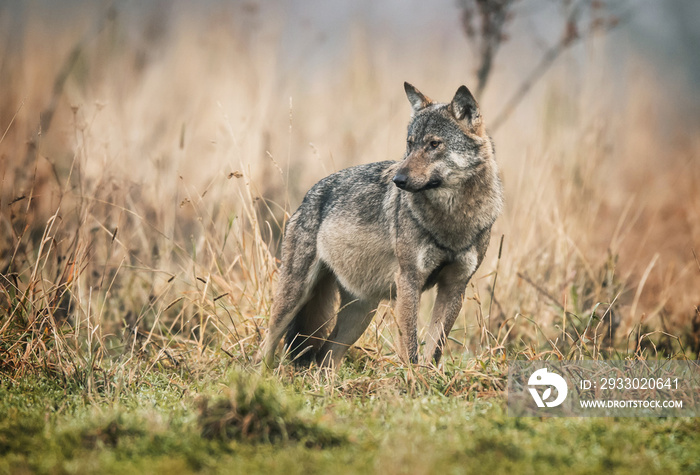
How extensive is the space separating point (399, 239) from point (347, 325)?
33.0 inches

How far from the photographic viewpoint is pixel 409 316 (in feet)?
13.3

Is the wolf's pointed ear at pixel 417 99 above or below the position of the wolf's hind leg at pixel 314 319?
above

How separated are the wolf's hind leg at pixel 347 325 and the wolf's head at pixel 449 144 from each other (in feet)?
3.48

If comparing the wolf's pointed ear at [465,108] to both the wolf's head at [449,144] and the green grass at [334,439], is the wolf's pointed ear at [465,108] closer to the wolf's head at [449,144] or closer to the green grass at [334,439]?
the wolf's head at [449,144]

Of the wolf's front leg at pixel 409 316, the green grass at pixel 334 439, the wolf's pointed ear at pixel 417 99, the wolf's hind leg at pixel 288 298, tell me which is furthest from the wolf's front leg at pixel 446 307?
the wolf's pointed ear at pixel 417 99

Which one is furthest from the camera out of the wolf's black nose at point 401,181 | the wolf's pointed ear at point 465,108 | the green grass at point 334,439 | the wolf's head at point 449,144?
the wolf's pointed ear at point 465,108

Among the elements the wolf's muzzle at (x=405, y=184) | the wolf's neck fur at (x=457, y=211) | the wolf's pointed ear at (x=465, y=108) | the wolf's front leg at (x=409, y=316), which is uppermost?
the wolf's pointed ear at (x=465, y=108)

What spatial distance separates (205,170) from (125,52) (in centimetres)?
168

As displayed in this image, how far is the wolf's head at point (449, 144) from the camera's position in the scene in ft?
13.2

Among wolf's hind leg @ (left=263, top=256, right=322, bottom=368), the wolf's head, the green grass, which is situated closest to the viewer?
the green grass

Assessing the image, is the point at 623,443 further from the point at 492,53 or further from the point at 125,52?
the point at 125,52

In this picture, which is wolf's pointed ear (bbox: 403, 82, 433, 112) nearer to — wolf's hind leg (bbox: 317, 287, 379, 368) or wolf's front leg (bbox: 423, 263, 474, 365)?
wolf's front leg (bbox: 423, 263, 474, 365)

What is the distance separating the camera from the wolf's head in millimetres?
4020

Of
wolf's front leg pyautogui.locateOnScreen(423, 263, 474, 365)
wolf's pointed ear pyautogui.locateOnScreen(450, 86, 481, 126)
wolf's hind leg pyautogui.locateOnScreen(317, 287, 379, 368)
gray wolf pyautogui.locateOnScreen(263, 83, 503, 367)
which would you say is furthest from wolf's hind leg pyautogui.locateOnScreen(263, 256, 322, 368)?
wolf's pointed ear pyautogui.locateOnScreen(450, 86, 481, 126)
